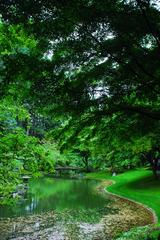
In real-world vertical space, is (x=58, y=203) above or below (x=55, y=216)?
above

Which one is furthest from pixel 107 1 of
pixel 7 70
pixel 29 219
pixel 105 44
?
pixel 29 219

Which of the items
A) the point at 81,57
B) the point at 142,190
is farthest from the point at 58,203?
the point at 81,57

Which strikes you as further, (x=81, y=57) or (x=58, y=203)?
(x=58, y=203)

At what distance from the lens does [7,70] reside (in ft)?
23.9

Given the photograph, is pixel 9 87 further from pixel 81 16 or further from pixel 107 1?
pixel 107 1

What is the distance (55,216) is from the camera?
23.5 metres

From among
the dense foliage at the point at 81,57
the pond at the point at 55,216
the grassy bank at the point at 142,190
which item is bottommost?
the pond at the point at 55,216

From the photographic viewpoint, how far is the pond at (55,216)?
18.6 m

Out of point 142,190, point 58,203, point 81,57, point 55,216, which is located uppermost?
point 81,57

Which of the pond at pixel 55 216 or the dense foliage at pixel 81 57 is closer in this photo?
the dense foliage at pixel 81 57

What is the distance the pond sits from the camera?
1859 cm

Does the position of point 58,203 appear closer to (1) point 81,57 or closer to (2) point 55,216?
(2) point 55,216

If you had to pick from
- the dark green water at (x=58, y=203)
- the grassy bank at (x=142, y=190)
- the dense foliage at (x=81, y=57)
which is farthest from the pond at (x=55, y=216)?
the dense foliage at (x=81, y=57)

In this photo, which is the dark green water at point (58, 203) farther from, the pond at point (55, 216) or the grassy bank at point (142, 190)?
the grassy bank at point (142, 190)
